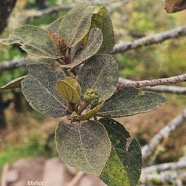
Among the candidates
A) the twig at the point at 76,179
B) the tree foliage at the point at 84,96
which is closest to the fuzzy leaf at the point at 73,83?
the tree foliage at the point at 84,96

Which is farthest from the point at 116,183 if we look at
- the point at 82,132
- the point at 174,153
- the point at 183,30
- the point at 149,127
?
the point at 149,127

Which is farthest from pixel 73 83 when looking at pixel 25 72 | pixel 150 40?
pixel 25 72

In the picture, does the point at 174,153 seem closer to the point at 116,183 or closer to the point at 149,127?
the point at 149,127

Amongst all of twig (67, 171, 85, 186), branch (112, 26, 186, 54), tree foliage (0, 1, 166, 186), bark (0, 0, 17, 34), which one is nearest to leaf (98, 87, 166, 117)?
tree foliage (0, 1, 166, 186)

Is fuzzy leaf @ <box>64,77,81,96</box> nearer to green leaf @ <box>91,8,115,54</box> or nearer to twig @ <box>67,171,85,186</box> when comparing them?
green leaf @ <box>91,8,115,54</box>

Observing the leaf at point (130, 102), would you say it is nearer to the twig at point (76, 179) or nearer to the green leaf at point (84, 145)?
the green leaf at point (84, 145)

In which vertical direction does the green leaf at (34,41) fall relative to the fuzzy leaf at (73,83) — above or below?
above
